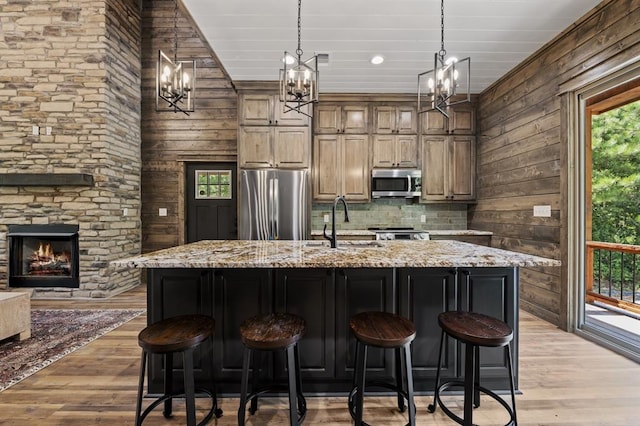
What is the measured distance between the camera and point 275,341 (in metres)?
1.43

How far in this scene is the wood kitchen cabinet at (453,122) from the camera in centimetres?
461

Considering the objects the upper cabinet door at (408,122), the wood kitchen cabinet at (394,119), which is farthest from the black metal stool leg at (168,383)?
the upper cabinet door at (408,122)

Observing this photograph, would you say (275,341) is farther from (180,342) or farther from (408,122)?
(408,122)

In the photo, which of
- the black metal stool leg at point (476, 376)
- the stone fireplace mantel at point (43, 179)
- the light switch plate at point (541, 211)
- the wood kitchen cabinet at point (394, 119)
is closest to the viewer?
the black metal stool leg at point (476, 376)

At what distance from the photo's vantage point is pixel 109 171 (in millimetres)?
4133

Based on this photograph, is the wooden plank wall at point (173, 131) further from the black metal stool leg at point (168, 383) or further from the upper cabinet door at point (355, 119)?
the black metal stool leg at point (168, 383)

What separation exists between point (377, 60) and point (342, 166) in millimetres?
1543

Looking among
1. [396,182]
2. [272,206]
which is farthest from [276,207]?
[396,182]

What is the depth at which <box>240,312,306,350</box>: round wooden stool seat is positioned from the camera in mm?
1429

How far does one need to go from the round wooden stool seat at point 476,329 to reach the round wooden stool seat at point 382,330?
224 millimetres

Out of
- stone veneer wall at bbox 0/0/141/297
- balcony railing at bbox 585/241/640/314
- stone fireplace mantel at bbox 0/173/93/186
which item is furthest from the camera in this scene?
stone veneer wall at bbox 0/0/141/297

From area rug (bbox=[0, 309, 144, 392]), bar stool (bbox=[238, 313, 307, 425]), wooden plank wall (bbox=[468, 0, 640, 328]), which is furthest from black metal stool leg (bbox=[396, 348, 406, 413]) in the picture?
area rug (bbox=[0, 309, 144, 392])

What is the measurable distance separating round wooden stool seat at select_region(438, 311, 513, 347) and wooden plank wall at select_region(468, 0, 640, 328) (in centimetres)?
207

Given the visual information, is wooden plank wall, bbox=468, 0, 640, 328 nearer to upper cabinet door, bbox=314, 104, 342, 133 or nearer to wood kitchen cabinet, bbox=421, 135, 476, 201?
wood kitchen cabinet, bbox=421, 135, 476, 201
